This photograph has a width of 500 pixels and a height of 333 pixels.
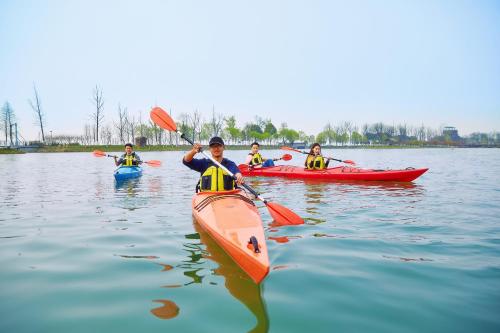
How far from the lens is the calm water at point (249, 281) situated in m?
2.78

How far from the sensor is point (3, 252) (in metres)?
4.56

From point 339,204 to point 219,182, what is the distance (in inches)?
137

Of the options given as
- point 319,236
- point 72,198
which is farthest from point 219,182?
point 72,198

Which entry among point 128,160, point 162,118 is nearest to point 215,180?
point 162,118

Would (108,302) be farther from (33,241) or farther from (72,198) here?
(72,198)

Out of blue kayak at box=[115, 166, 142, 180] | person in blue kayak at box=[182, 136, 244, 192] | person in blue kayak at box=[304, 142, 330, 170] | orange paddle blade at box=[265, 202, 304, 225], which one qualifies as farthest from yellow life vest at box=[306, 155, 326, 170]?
orange paddle blade at box=[265, 202, 304, 225]

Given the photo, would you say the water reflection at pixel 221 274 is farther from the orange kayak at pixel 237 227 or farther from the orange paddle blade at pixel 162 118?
the orange paddle blade at pixel 162 118

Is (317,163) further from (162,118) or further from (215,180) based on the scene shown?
(215,180)

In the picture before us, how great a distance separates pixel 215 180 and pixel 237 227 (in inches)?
74.5

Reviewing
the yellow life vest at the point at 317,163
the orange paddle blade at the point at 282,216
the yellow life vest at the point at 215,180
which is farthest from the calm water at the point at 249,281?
the yellow life vest at the point at 317,163

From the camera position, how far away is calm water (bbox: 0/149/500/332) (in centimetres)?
278

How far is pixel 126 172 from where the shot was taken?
13.3 meters

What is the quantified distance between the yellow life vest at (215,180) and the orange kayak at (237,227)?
0.16 m

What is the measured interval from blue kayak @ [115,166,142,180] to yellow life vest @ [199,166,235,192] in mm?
8004
